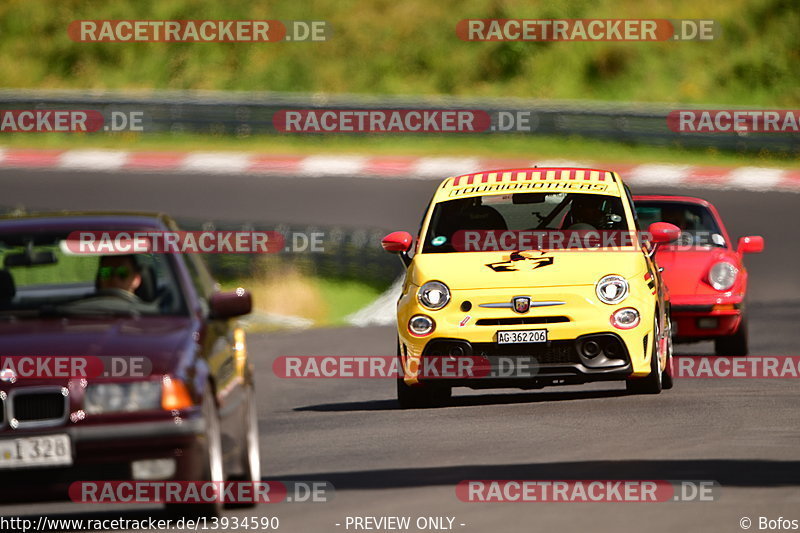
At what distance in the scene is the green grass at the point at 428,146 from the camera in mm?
29125

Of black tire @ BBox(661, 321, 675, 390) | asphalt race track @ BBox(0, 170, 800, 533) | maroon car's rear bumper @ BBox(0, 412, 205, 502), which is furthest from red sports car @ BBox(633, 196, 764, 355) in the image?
maroon car's rear bumper @ BBox(0, 412, 205, 502)

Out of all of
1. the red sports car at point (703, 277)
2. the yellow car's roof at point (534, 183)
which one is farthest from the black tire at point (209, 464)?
the red sports car at point (703, 277)

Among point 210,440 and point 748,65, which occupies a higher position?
point 748,65

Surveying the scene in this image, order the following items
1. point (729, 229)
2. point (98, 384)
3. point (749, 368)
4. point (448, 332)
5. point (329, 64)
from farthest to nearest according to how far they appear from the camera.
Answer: point (329, 64)
point (729, 229)
point (749, 368)
point (448, 332)
point (98, 384)

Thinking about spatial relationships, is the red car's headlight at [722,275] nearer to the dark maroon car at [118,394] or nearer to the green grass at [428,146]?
the dark maroon car at [118,394]

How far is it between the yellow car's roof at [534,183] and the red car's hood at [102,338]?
15.9 ft

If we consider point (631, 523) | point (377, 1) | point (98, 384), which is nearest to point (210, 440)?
point (98, 384)

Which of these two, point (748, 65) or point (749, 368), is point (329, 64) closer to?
point (748, 65)

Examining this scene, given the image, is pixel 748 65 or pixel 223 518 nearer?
pixel 223 518

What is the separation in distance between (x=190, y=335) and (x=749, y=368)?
8037 millimetres

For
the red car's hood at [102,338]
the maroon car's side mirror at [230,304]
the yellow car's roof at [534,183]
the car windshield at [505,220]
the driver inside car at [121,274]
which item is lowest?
the red car's hood at [102,338]

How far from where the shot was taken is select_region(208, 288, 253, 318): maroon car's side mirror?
8.08m

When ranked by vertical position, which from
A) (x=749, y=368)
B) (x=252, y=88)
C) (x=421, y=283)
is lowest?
(x=749, y=368)

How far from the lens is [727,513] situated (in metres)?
7.33
